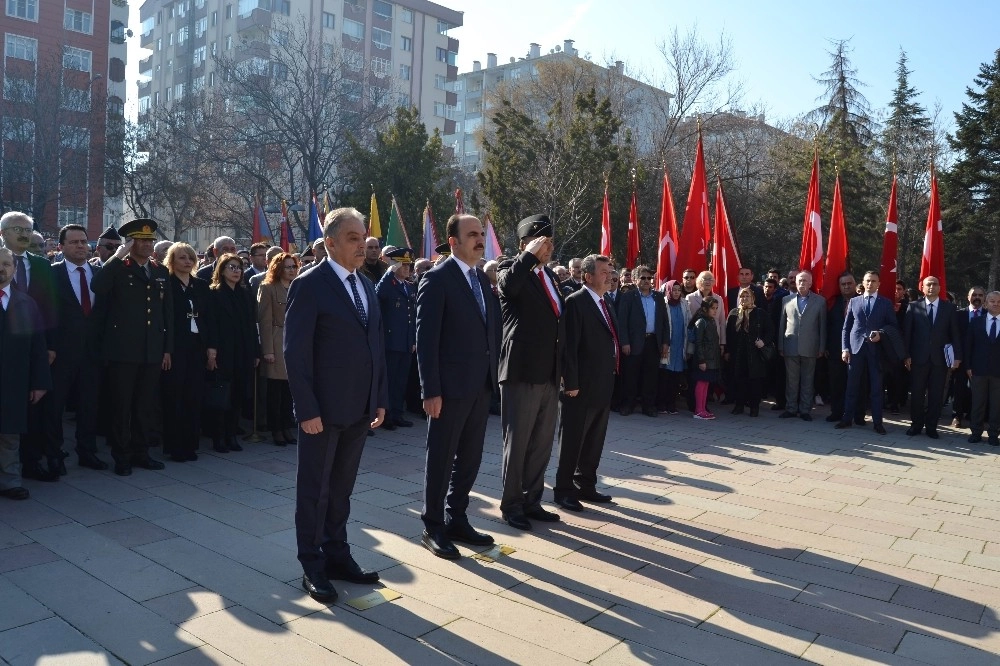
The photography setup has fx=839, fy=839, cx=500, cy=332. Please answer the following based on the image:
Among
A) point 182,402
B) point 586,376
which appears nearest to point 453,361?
point 586,376

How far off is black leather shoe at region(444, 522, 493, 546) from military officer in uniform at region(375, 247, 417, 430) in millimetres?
4555

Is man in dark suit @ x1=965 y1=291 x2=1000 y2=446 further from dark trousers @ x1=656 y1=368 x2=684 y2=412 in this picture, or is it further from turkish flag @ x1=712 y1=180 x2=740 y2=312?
dark trousers @ x1=656 y1=368 x2=684 y2=412

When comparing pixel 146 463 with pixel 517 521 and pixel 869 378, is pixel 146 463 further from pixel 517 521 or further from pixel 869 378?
pixel 869 378

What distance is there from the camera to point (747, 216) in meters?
33.7

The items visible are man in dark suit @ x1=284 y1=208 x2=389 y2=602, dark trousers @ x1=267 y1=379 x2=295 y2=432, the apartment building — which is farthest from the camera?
the apartment building

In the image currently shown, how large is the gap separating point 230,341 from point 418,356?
376 cm

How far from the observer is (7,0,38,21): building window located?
50500 mm

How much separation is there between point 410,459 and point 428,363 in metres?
3.34

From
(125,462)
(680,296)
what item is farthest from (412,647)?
(680,296)

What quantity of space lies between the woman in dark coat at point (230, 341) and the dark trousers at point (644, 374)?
18.0 ft

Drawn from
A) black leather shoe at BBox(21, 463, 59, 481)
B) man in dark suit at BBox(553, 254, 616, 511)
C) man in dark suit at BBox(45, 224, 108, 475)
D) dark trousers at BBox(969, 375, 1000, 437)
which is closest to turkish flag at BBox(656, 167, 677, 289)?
dark trousers at BBox(969, 375, 1000, 437)

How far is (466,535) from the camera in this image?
548 centimetres

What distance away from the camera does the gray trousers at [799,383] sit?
1195cm

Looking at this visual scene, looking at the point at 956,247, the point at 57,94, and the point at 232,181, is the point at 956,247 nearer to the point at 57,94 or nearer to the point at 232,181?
the point at 232,181
